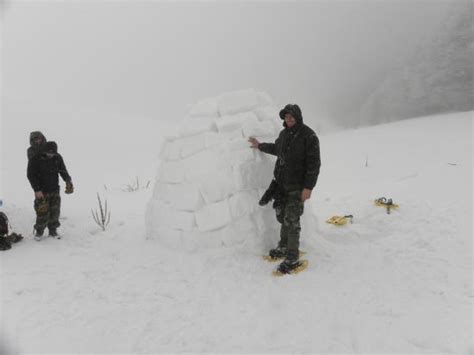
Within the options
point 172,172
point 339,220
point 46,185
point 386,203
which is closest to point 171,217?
point 172,172

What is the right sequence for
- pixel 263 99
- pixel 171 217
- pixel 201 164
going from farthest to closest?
pixel 263 99 → pixel 171 217 → pixel 201 164

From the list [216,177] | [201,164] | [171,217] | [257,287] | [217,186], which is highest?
[201,164]

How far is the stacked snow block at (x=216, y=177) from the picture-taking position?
405 centimetres

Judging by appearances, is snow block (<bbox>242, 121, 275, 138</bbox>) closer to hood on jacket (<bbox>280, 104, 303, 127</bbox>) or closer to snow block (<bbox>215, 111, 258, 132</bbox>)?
snow block (<bbox>215, 111, 258, 132</bbox>)

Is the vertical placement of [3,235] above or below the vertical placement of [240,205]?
below

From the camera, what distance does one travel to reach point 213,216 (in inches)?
161

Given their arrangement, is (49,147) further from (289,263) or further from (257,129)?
(289,263)

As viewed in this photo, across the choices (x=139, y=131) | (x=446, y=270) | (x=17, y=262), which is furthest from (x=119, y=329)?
(x=139, y=131)

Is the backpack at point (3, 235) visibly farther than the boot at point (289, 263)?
Yes

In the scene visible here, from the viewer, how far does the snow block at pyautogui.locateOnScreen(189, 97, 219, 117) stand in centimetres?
454

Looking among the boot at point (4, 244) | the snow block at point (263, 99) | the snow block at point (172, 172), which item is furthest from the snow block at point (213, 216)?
the boot at point (4, 244)

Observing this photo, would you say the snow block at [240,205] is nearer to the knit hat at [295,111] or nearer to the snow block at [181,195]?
the snow block at [181,195]

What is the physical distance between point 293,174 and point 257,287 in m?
1.21

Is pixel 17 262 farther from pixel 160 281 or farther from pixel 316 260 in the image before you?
pixel 316 260
